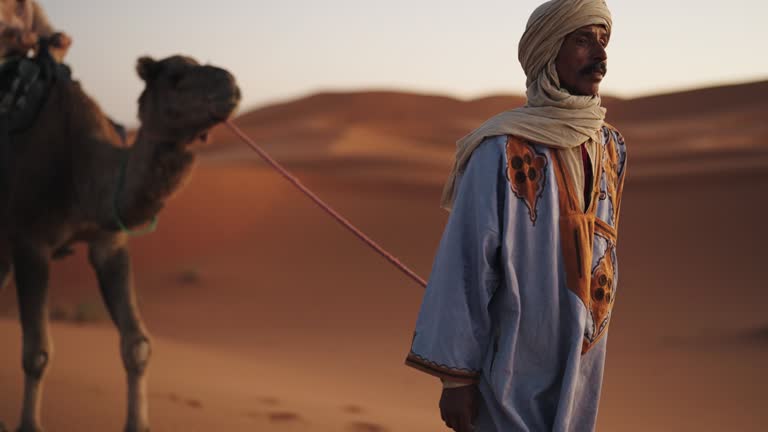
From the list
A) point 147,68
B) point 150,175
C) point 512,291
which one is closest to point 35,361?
point 150,175

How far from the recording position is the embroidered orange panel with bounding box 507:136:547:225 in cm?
220

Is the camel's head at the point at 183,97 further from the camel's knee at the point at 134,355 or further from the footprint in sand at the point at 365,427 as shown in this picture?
the footprint in sand at the point at 365,427

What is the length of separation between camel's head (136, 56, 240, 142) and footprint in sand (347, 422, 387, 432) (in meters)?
2.49

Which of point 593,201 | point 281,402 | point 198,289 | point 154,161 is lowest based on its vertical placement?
point 198,289

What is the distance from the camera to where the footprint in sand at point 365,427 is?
570cm

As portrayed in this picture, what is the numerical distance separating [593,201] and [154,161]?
2884mm

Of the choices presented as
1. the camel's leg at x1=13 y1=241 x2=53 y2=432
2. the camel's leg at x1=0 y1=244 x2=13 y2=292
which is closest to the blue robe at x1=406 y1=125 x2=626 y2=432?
the camel's leg at x1=13 y1=241 x2=53 y2=432

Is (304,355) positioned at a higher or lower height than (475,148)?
lower

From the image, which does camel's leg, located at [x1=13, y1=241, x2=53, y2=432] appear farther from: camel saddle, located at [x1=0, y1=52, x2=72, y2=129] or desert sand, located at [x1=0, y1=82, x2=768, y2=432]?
camel saddle, located at [x1=0, y1=52, x2=72, y2=129]

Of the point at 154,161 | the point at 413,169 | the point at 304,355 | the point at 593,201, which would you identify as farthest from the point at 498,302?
the point at 413,169

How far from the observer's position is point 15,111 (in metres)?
5.07

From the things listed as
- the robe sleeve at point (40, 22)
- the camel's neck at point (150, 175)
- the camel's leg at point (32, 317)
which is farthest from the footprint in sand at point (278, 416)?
the robe sleeve at point (40, 22)

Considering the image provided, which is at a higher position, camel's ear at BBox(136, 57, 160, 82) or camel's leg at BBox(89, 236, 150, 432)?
camel's ear at BBox(136, 57, 160, 82)

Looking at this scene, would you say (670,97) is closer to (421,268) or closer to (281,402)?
(421,268)
